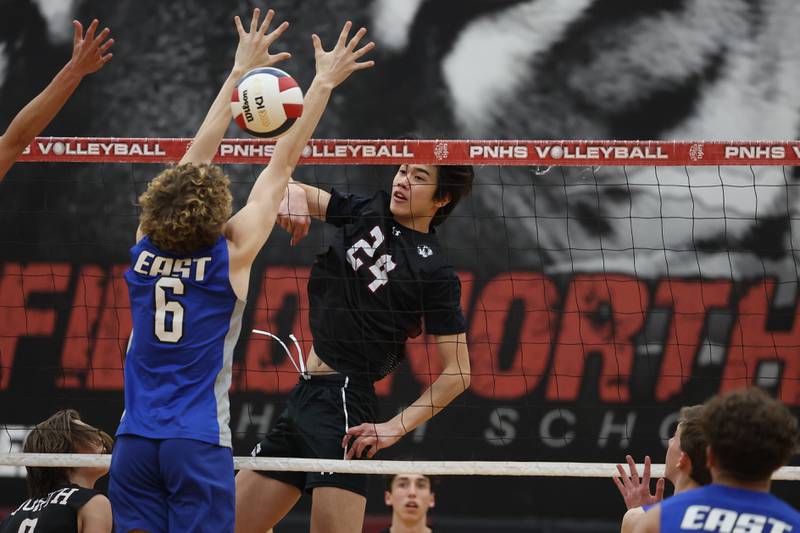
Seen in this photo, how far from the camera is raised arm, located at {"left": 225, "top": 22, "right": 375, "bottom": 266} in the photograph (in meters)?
3.94

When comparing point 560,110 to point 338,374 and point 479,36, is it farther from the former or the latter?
point 338,374

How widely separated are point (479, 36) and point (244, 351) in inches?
108

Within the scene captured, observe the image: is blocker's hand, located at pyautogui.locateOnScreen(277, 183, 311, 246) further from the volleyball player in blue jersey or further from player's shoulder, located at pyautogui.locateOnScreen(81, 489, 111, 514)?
player's shoulder, located at pyautogui.locateOnScreen(81, 489, 111, 514)

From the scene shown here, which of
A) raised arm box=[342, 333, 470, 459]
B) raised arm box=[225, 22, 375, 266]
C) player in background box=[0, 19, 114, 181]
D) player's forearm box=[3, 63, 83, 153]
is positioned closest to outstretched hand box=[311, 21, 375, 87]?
raised arm box=[225, 22, 375, 266]

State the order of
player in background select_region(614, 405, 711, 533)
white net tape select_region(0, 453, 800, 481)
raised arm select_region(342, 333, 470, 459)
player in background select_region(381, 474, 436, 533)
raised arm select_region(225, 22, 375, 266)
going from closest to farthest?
1. player in background select_region(614, 405, 711, 533)
2. raised arm select_region(225, 22, 375, 266)
3. white net tape select_region(0, 453, 800, 481)
4. raised arm select_region(342, 333, 470, 459)
5. player in background select_region(381, 474, 436, 533)

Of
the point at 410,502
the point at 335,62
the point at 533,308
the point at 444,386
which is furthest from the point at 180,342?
the point at 533,308

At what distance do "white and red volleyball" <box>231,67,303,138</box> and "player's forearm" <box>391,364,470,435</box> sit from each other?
1.38 m

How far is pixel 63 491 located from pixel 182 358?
120 centimetres

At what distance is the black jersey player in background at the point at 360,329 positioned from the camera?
4883 millimetres

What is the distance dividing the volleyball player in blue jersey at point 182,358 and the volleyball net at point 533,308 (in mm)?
3565

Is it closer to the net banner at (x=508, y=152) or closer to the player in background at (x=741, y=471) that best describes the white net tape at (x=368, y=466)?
the net banner at (x=508, y=152)

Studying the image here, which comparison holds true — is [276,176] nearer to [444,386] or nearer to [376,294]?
[376,294]

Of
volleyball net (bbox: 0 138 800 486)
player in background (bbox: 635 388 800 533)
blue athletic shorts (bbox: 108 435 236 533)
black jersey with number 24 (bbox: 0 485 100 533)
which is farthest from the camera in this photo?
volleyball net (bbox: 0 138 800 486)

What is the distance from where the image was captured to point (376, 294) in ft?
16.7
